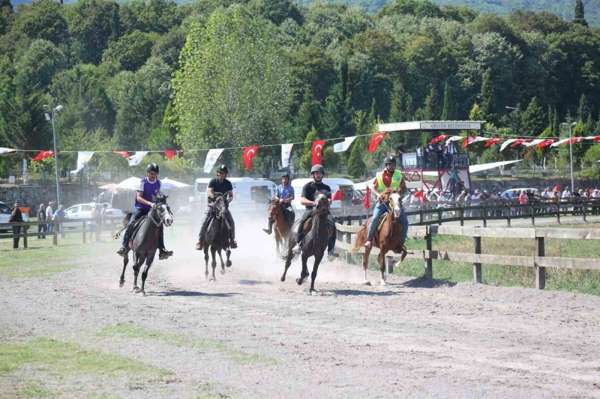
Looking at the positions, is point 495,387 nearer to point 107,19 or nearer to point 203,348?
point 203,348

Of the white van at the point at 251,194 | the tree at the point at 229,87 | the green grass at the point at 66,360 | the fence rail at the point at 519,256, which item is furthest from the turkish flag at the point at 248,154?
the green grass at the point at 66,360

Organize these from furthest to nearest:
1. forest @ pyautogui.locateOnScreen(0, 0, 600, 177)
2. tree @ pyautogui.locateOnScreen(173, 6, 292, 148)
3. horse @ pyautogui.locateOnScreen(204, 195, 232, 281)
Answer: forest @ pyautogui.locateOnScreen(0, 0, 600, 177) → tree @ pyautogui.locateOnScreen(173, 6, 292, 148) → horse @ pyautogui.locateOnScreen(204, 195, 232, 281)

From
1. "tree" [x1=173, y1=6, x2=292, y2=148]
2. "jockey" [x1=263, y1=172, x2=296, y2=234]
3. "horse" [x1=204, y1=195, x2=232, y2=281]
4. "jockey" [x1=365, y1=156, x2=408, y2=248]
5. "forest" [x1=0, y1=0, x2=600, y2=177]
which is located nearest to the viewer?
"jockey" [x1=365, y1=156, x2=408, y2=248]

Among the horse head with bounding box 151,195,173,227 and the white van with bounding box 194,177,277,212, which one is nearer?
the horse head with bounding box 151,195,173,227

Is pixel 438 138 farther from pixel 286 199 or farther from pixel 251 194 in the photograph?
pixel 286 199

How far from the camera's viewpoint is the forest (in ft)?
290

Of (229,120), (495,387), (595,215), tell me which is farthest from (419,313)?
(229,120)

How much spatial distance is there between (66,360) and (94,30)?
7483 inches

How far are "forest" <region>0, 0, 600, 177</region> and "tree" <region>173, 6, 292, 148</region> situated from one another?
0.12m

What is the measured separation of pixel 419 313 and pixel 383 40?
13453 centimetres

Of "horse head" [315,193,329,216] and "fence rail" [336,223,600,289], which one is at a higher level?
"horse head" [315,193,329,216]

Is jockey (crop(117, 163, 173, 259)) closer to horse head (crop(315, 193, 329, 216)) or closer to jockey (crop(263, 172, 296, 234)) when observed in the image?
horse head (crop(315, 193, 329, 216))

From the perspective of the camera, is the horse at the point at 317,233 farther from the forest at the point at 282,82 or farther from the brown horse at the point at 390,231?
the forest at the point at 282,82

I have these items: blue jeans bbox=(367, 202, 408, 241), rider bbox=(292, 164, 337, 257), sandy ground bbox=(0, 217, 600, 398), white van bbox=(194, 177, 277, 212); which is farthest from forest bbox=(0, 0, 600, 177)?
sandy ground bbox=(0, 217, 600, 398)
